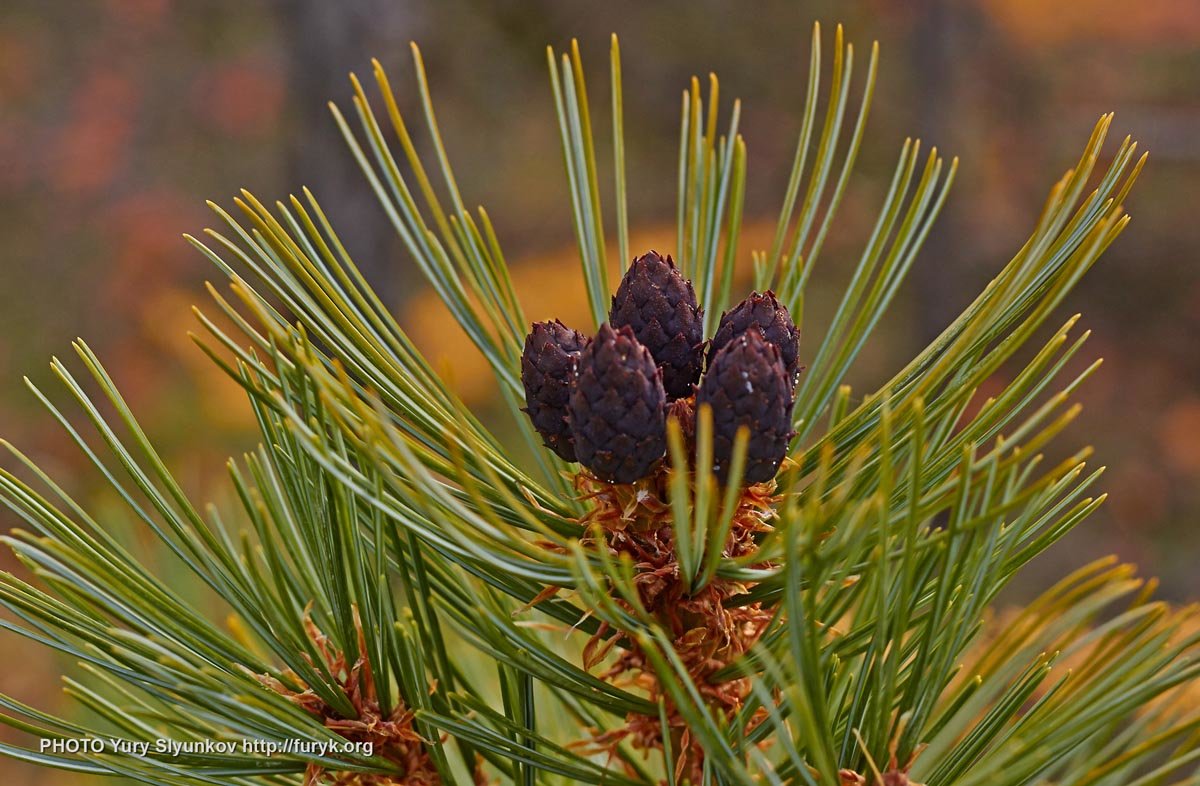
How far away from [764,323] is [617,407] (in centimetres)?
8

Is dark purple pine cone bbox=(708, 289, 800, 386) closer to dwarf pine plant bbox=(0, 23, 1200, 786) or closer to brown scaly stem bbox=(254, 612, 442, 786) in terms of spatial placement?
dwarf pine plant bbox=(0, 23, 1200, 786)

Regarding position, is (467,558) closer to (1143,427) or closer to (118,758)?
(118,758)

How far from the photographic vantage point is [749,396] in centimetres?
36

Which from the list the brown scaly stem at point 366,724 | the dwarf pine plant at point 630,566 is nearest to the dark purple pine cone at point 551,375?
the dwarf pine plant at point 630,566

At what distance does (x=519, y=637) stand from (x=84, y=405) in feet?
0.63

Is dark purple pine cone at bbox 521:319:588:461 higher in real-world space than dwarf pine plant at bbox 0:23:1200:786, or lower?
higher

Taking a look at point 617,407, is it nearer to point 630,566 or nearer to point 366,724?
point 630,566

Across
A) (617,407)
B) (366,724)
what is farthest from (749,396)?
(366,724)

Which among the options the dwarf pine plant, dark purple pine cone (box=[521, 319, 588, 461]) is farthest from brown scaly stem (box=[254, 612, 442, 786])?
dark purple pine cone (box=[521, 319, 588, 461])

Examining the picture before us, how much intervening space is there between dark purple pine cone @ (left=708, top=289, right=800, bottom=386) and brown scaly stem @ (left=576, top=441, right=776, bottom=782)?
6 cm

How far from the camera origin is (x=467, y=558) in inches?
15.7

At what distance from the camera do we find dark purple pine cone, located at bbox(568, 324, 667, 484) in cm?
36

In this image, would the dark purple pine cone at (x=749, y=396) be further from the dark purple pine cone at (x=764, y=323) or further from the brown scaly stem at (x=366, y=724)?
the brown scaly stem at (x=366, y=724)

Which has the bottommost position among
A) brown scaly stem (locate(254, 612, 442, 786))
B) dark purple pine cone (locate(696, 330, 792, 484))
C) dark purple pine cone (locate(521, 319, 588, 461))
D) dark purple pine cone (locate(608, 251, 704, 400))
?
brown scaly stem (locate(254, 612, 442, 786))
